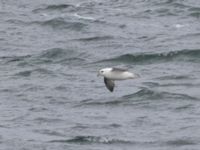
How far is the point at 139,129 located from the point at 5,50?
9.38 meters

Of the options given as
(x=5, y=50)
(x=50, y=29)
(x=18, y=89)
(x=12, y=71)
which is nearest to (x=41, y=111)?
(x=18, y=89)

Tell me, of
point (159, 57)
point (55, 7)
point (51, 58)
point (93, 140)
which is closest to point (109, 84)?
point (93, 140)

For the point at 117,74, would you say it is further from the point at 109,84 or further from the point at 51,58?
the point at 51,58

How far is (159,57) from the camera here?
32.2 m

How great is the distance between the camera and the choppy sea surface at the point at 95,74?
25047 millimetres

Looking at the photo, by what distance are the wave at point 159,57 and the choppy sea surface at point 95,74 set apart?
27 millimetres

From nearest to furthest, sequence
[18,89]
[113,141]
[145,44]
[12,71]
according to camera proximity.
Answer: [113,141] → [18,89] → [12,71] → [145,44]

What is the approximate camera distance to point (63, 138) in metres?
24.8

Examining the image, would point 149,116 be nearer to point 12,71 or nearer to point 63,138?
point 63,138

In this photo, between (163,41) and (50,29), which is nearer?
(163,41)

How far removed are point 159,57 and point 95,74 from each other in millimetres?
2244

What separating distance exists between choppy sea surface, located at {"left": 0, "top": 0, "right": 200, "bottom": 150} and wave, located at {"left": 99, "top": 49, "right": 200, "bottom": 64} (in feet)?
0.09

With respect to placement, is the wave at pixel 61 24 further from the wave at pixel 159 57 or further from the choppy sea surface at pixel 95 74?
the wave at pixel 159 57

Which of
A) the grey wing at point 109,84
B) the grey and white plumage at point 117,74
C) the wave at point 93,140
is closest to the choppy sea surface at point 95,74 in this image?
the wave at point 93,140
